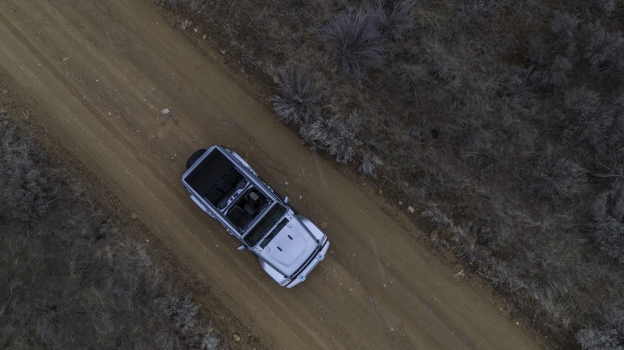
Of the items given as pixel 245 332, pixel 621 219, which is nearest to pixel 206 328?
pixel 245 332

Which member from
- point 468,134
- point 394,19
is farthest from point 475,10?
point 468,134

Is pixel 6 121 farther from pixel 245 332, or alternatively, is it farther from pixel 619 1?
pixel 619 1

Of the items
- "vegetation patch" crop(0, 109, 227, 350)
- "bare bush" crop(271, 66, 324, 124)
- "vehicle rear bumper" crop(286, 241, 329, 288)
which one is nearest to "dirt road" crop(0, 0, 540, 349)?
"bare bush" crop(271, 66, 324, 124)

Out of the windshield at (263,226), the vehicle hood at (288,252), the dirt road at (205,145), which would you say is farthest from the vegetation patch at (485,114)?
the vehicle hood at (288,252)

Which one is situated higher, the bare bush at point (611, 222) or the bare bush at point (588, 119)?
the bare bush at point (588, 119)

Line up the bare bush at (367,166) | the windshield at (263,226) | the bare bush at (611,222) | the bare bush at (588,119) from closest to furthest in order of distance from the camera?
the windshield at (263,226), the bare bush at (611,222), the bare bush at (588,119), the bare bush at (367,166)

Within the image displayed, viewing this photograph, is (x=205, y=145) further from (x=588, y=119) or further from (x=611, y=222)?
(x=611, y=222)

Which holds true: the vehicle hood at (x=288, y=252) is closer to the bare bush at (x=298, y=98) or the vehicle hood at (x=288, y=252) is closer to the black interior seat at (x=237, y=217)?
the black interior seat at (x=237, y=217)
